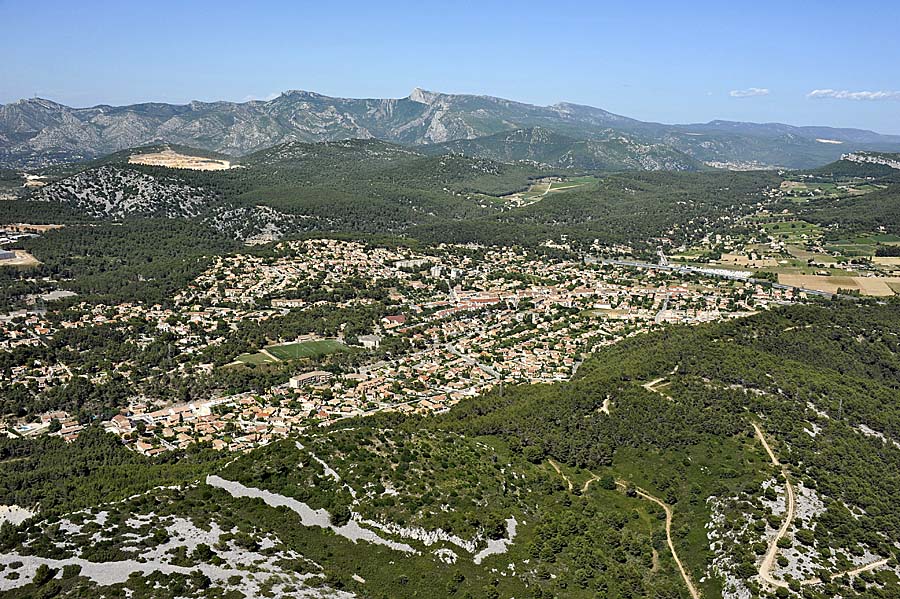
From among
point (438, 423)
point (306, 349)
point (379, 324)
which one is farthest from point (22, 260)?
point (438, 423)

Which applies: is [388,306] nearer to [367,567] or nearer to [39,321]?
[39,321]

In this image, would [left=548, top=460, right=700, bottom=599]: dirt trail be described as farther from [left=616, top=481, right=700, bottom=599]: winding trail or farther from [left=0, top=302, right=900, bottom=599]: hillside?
[left=0, top=302, right=900, bottom=599]: hillside

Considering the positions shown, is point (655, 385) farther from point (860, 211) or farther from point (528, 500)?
point (860, 211)

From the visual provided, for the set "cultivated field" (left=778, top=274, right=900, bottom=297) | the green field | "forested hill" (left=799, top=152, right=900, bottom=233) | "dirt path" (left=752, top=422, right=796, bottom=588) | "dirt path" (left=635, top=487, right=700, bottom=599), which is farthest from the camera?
"forested hill" (left=799, top=152, right=900, bottom=233)

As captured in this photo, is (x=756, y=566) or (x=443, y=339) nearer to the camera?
(x=756, y=566)

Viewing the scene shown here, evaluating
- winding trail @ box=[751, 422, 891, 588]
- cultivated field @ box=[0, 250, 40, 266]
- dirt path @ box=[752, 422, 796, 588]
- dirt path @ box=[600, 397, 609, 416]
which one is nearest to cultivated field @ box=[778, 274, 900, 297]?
dirt path @ box=[600, 397, 609, 416]

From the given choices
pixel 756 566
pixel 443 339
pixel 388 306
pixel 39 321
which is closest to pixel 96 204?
pixel 39 321

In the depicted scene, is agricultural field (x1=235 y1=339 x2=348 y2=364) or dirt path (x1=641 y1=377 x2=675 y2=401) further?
agricultural field (x1=235 y1=339 x2=348 y2=364)
